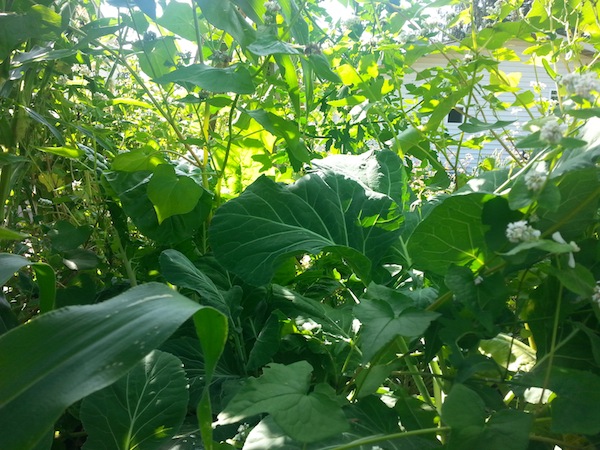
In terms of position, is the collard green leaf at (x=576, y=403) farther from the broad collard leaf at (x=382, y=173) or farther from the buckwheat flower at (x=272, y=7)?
the buckwheat flower at (x=272, y=7)

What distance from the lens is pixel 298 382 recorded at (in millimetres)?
494

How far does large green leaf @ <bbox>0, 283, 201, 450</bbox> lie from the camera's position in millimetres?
320

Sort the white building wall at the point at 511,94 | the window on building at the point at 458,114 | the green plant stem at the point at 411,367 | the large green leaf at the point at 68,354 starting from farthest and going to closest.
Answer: the white building wall at the point at 511,94, the window on building at the point at 458,114, the green plant stem at the point at 411,367, the large green leaf at the point at 68,354

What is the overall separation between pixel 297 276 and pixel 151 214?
0.25m

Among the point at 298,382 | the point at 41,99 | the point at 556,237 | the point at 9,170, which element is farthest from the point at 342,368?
the point at 41,99

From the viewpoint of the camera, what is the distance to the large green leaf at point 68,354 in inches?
12.6

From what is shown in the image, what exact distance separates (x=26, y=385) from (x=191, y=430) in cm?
35

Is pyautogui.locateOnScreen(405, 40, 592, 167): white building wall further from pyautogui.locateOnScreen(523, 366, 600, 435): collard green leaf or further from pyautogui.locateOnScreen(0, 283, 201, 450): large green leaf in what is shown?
pyautogui.locateOnScreen(0, 283, 201, 450): large green leaf

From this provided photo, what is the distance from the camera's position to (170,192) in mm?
738

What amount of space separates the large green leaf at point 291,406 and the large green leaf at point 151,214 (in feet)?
1.20

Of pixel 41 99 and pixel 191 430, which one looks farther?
pixel 41 99

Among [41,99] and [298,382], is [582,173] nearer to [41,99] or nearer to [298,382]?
[298,382]

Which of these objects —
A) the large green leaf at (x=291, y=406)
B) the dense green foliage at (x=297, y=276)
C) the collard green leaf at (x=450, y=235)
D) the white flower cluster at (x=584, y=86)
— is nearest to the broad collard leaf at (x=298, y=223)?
the dense green foliage at (x=297, y=276)

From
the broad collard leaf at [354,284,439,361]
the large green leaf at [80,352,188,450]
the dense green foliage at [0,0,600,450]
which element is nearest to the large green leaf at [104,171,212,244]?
the dense green foliage at [0,0,600,450]
